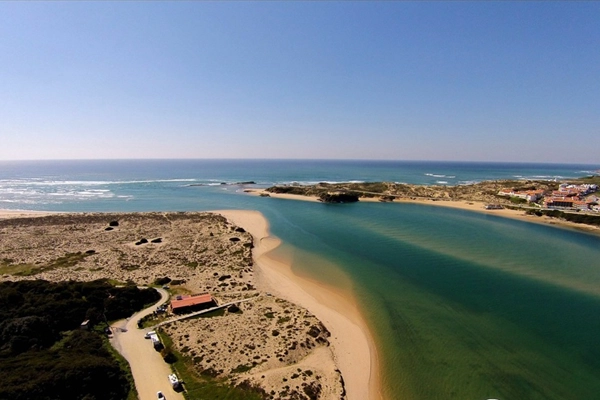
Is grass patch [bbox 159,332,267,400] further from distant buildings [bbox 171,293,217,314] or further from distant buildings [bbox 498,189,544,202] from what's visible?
distant buildings [bbox 498,189,544,202]

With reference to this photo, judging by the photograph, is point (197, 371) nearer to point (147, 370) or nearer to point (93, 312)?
point (147, 370)

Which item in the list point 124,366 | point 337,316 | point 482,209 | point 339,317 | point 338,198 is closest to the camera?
point 124,366

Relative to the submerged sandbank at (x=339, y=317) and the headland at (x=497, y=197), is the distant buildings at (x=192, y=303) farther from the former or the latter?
the headland at (x=497, y=197)

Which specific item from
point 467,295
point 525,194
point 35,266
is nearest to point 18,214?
point 35,266

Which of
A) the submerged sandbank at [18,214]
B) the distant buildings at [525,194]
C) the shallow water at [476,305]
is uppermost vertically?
the distant buildings at [525,194]

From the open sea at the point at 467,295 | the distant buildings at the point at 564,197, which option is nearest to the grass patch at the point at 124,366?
the open sea at the point at 467,295

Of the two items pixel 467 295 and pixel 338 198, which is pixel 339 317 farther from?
pixel 338 198

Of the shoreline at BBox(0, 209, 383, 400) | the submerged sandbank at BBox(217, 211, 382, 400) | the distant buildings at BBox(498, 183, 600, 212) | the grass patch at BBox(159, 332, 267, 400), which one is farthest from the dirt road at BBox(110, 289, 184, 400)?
the distant buildings at BBox(498, 183, 600, 212)
